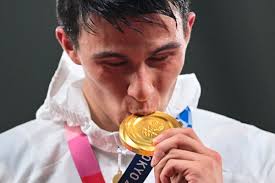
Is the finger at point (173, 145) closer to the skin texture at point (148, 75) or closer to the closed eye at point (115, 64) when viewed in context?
the skin texture at point (148, 75)

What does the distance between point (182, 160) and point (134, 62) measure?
0.22m

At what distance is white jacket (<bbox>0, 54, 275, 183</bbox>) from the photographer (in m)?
1.21

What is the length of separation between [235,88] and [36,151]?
0.91m

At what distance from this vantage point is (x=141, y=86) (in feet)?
3.51

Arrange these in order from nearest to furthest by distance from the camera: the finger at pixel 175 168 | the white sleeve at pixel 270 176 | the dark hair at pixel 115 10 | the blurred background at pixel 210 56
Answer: the finger at pixel 175 168 < the dark hair at pixel 115 10 < the white sleeve at pixel 270 176 < the blurred background at pixel 210 56

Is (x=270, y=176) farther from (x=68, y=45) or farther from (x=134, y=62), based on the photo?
(x=68, y=45)

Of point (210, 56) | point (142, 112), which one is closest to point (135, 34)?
point (142, 112)

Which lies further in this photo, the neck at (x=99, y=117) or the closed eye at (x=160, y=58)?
the neck at (x=99, y=117)

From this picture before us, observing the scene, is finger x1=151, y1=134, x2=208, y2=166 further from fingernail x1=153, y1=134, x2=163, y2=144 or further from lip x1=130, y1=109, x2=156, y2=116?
lip x1=130, y1=109, x2=156, y2=116

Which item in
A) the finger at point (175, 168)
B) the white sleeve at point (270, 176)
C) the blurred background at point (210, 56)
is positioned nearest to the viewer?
the finger at point (175, 168)

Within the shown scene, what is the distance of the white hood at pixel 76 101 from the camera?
1.24m

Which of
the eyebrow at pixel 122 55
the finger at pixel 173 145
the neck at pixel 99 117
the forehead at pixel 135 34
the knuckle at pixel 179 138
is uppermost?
the forehead at pixel 135 34

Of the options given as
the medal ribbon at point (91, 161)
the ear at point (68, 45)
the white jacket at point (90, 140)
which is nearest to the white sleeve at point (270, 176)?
the white jacket at point (90, 140)

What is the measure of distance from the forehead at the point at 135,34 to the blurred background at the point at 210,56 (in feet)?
2.67
